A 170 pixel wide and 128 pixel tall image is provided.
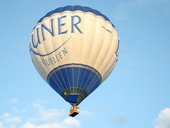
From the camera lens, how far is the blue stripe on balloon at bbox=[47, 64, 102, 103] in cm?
3869

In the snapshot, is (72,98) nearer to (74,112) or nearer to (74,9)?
(74,112)

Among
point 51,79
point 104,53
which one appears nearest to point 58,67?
point 51,79

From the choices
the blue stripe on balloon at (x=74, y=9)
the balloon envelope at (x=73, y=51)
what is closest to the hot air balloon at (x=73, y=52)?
the balloon envelope at (x=73, y=51)

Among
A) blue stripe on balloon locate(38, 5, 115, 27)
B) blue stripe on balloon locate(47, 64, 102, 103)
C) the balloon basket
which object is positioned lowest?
the balloon basket

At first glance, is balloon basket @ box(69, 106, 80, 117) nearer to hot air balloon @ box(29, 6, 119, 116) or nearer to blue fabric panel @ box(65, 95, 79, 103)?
hot air balloon @ box(29, 6, 119, 116)

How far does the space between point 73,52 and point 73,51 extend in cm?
8

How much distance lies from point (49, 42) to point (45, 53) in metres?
0.93

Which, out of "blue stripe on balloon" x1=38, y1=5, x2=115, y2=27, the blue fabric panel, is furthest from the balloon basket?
"blue stripe on balloon" x1=38, y1=5, x2=115, y2=27

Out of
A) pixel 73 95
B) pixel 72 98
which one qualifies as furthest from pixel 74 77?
pixel 72 98

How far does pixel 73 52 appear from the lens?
38906 millimetres

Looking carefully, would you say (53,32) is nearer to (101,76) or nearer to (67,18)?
(67,18)

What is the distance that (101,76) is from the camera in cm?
4009

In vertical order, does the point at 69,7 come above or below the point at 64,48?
above

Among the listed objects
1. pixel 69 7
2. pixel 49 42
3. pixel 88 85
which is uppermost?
pixel 69 7
